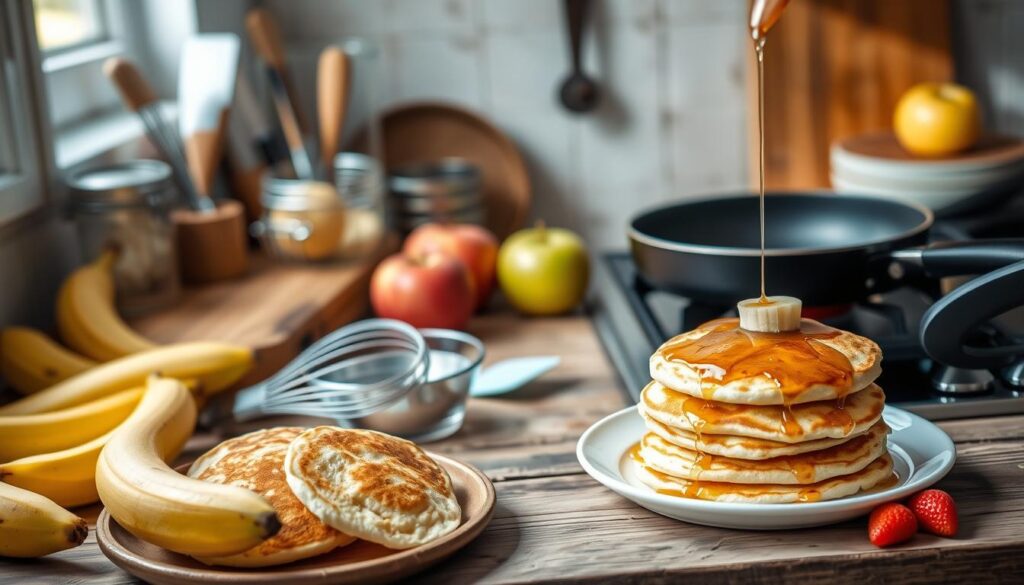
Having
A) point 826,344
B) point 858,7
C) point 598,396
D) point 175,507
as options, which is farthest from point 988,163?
point 175,507

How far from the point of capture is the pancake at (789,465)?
0.80m

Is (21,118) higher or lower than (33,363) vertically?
higher

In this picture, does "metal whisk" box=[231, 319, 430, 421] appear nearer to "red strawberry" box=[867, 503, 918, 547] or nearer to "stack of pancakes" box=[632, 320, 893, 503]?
"stack of pancakes" box=[632, 320, 893, 503]

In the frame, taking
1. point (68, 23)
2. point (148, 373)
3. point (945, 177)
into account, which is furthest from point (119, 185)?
point (945, 177)

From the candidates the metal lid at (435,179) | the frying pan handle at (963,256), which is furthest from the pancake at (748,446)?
the metal lid at (435,179)

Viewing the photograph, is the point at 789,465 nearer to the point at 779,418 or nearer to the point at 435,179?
the point at 779,418

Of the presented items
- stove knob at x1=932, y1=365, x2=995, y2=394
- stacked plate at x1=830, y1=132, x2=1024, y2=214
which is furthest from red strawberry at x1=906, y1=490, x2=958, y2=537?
stacked plate at x1=830, y1=132, x2=1024, y2=214

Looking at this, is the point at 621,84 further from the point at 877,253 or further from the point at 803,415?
the point at 803,415

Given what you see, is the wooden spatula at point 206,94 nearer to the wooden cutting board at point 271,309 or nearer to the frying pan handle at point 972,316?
the wooden cutting board at point 271,309

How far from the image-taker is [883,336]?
114cm

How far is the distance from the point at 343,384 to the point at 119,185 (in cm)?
46

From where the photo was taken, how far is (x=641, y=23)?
198cm

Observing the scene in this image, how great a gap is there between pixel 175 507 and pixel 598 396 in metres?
0.55

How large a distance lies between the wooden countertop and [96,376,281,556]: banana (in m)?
0.07
